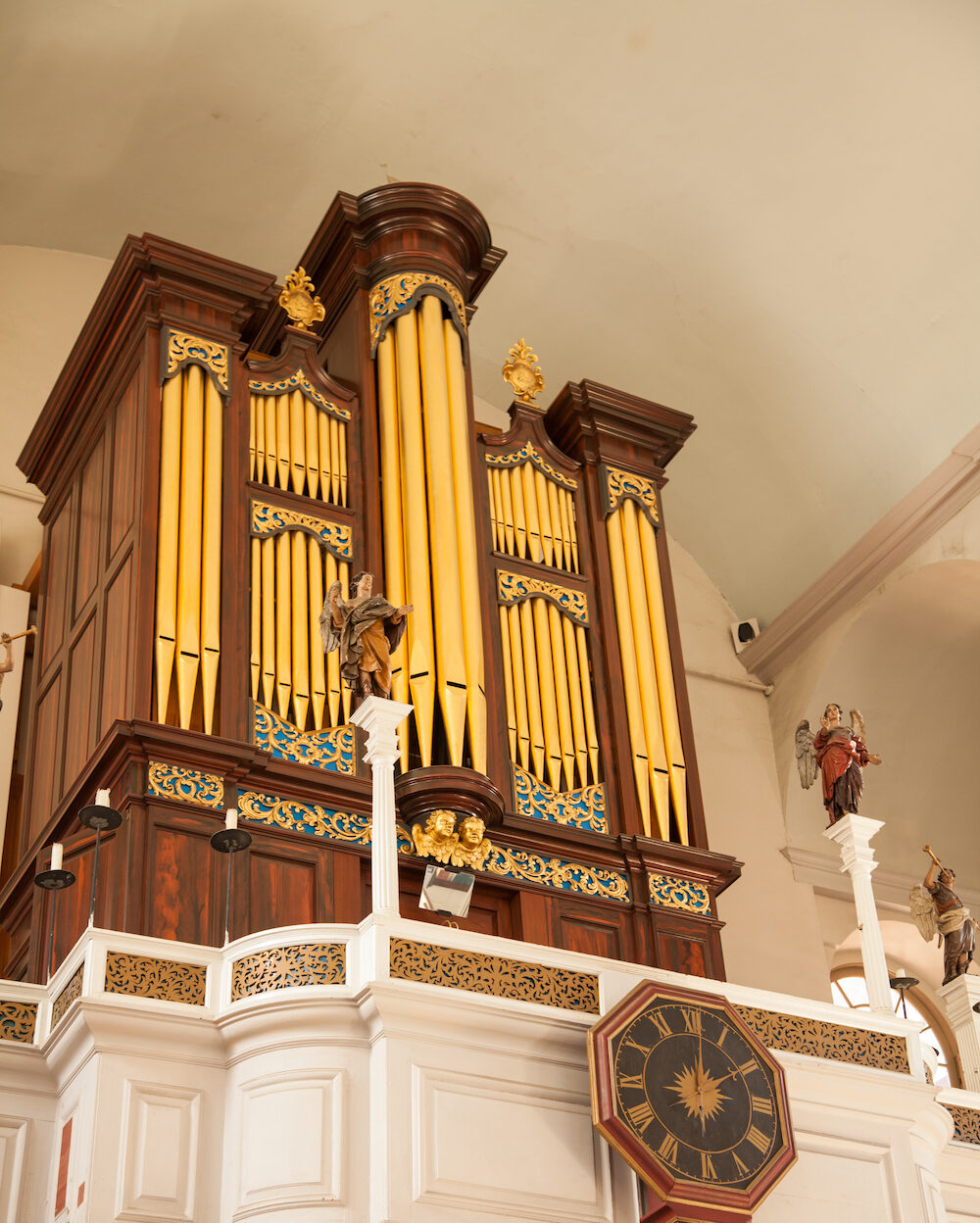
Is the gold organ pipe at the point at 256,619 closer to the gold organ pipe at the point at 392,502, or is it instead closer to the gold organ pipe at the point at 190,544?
the gold organ pipe at the point at 190,544

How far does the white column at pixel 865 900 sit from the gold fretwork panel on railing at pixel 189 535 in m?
3.29

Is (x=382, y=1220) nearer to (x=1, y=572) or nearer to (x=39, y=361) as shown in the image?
(x=1, y=572)

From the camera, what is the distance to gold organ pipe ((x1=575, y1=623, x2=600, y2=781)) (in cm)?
1090

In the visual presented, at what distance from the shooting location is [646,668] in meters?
11.4

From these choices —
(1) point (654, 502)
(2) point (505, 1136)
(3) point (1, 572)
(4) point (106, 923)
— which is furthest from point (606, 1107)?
(3) point (1, 572)

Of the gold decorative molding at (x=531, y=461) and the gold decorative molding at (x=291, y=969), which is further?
the gold decorative molding at (x=531, y=461)

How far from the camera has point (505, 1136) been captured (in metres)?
7.74

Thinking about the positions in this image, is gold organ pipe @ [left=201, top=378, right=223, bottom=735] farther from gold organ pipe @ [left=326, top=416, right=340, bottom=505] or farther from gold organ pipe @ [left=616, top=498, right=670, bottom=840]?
gold organ pipe @ [left=616, top=498, right=670, bottom=840]

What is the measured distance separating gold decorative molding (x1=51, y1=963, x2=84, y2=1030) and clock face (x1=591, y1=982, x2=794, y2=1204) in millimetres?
2160

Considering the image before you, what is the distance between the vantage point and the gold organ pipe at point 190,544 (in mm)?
9695

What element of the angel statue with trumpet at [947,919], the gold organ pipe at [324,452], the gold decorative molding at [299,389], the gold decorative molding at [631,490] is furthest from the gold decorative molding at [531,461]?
the angel statue with trumpet at [947,919]

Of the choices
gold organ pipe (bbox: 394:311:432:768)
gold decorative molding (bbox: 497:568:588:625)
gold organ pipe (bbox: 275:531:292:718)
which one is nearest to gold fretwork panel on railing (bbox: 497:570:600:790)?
gold decorative molding (bbox: 497:568:588:625)

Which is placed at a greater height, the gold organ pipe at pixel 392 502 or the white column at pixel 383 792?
the gold organ pipe at pixel 392 502

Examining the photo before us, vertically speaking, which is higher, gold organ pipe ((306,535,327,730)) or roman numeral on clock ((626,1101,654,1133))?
gold organ pipe ((306,535,327,730))
